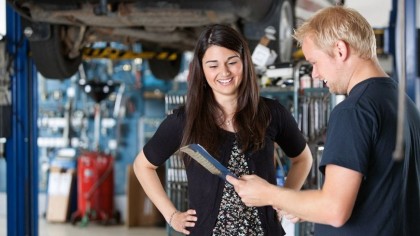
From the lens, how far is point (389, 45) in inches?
180

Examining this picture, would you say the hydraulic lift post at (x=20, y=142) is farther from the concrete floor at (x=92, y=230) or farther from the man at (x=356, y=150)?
the man at (x=356, y=150)

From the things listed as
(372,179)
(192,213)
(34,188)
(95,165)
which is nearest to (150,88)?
(95,165)

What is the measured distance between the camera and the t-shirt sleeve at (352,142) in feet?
4.94

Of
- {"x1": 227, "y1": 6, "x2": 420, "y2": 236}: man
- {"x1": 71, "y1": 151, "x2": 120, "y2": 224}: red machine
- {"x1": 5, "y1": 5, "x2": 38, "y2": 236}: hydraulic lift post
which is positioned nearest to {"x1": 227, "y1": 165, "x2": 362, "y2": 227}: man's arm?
{"x1": 227, "y1": 6, "x2": 420, "y2": 236}: man

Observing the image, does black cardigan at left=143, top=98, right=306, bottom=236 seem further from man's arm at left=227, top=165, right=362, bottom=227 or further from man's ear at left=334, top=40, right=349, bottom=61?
man's ear at left=334, top=40, right=349, bottom=61

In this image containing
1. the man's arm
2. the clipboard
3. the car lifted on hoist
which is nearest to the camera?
the man's arm

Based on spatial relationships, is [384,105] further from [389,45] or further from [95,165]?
[95,165]

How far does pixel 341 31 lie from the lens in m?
1.57

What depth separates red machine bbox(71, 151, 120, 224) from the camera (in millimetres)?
8016

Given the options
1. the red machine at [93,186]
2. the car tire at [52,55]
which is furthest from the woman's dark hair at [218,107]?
the red machine at [93,186]

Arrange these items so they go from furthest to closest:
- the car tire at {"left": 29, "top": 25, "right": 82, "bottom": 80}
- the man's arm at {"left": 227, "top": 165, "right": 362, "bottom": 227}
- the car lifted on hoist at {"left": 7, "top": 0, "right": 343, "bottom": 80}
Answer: the car tire at {"left": 29, "top": 25, "right": 82, "bottom": 80}, the car lifted on hoist at {"left": 7, "top": 0, "right": 343, "bottom": 80}, the man's arm at {"left": 227, "top": 165, "right": 362, "bottom": 227}

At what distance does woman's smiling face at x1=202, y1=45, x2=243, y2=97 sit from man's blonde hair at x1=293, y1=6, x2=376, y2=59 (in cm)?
70

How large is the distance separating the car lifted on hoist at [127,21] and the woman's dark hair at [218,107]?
6.11 feet

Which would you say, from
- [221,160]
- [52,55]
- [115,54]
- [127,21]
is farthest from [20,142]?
[221,160]
